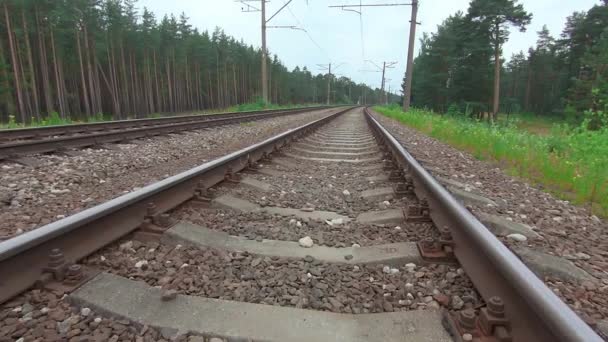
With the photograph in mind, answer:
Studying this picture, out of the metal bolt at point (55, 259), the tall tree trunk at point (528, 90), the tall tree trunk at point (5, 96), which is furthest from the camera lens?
the tall tree trunk at point (528, 90)

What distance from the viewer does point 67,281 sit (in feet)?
5.15

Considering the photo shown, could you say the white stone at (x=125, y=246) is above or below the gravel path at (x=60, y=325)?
above

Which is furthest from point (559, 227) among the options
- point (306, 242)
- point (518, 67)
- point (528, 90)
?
point (518, 67)

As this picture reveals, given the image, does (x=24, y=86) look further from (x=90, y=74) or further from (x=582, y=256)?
(x=582, y=256)

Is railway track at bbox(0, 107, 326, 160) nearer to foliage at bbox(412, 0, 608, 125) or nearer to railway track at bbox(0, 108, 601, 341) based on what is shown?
railway track at bbox(0, 108, 601, 341)

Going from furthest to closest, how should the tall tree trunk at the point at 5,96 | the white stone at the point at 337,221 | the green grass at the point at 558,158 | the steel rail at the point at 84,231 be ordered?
1. the tall tree trunk at the point at 5,96
2. the green grass at the point at 558,158
3. the white stone at the point at 337,221
4. the steel rail at the point at 84,231

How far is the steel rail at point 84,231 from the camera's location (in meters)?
1.47

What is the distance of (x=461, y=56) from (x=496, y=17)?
462 inches

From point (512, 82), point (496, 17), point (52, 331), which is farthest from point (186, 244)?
point (512, 82)

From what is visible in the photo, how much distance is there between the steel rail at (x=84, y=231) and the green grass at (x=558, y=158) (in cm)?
395

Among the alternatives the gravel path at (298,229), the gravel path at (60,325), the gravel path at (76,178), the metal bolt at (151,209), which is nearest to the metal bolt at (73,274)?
the gravel path at (60,325)

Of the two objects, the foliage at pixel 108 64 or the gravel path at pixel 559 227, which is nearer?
the gravel path at pixel 559 227

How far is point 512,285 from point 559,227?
74.0 inches

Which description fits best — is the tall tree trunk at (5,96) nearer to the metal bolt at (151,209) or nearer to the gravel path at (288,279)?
the metal bolt at (151,209)
